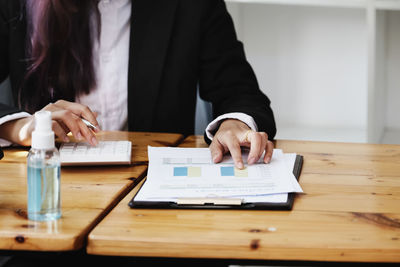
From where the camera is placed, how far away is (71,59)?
5.95ft

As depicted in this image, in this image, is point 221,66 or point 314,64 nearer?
point 221,66

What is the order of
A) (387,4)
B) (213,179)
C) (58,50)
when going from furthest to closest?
→ (387,4) → (58,50) → (213,179)

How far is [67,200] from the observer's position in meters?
1.00

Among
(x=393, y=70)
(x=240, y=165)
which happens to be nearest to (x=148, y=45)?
(x=240, y=165)

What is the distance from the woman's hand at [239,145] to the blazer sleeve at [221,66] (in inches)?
17.7

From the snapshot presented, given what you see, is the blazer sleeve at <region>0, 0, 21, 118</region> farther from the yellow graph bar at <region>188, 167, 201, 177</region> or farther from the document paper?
the yellow graph bar at <region>188, 167, 201, 177</region>

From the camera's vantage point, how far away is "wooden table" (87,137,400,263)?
2.65 feet

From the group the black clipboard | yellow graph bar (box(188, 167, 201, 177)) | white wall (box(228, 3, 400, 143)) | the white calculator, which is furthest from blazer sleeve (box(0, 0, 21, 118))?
white wall (box(228, 3, 400, 143))

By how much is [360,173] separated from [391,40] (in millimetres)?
1718

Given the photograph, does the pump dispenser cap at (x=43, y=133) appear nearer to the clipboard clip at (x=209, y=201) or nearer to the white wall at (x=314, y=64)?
the clipboard clip at (x=209, y=201)

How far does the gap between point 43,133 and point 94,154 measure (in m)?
0.41

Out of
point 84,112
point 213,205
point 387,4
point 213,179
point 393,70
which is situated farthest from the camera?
point 393,70

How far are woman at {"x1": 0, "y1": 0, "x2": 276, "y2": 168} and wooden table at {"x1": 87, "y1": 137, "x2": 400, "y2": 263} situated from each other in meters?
0.72

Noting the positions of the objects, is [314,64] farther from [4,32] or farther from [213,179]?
[213,179]
